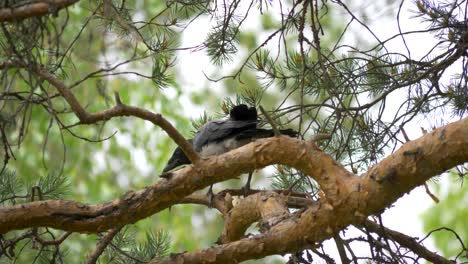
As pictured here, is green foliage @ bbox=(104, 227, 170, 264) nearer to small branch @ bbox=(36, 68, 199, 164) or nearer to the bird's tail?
the bird's tail

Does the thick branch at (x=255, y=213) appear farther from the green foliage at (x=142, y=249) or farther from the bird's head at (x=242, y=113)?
the bird's head at (x=242, y=113)

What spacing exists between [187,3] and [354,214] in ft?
3.82

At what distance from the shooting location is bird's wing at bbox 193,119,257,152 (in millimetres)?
3023

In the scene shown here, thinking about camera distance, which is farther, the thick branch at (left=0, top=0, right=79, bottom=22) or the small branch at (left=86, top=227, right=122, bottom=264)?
the small branch at (left=86, top=227, right=122, bottom=264)

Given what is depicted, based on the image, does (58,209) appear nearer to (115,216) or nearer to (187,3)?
(115,216)

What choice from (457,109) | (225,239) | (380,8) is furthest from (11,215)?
(380,8)

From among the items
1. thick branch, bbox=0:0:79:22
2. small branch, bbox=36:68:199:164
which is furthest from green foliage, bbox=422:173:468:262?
thick branch, bbox=0:0:79:22

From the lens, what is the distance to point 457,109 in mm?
2666

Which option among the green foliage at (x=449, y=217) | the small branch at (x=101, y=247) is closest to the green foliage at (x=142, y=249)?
the small branch at (x=101, y=247)

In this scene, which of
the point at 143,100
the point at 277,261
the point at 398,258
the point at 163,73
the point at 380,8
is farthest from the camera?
the point at 277,261

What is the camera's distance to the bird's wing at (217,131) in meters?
3.02

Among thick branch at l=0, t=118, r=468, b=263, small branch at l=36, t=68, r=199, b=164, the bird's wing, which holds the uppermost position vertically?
the bird's wing

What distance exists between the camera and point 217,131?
3.14m

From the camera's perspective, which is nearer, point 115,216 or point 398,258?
point 115,216
